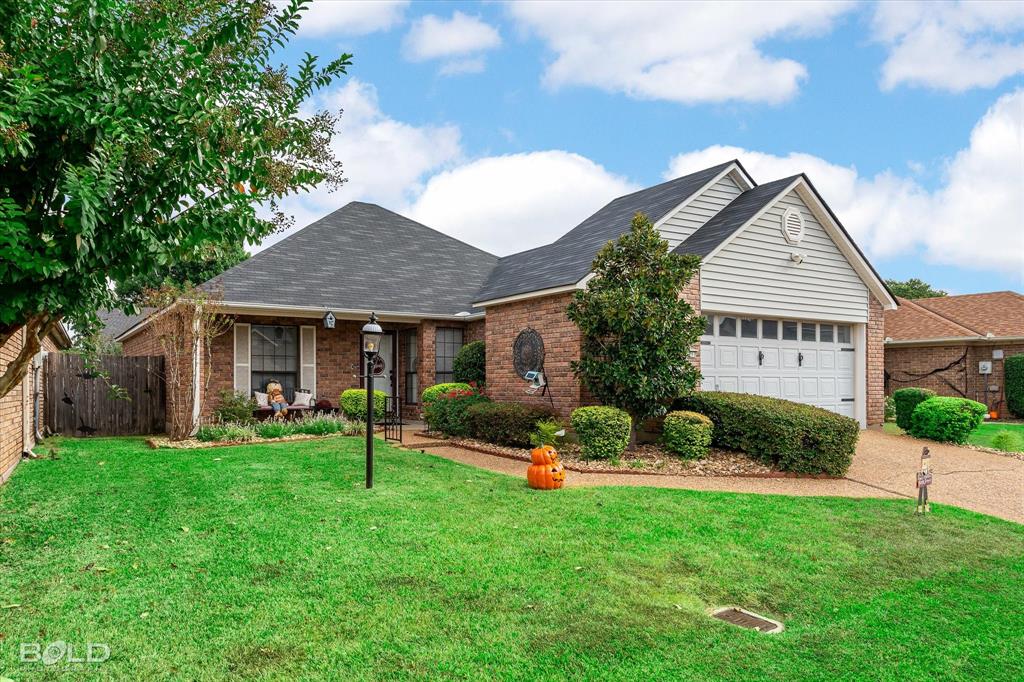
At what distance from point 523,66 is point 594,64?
56.1 inches

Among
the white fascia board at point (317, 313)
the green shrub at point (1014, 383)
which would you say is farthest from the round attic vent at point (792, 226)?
the green shrub at point (1014, 383)

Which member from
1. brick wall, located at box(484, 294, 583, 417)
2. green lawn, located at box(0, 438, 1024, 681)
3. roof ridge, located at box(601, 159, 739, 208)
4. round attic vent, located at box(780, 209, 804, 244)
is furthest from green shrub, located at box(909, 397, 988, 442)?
brick wall, located at box(484, 294, 583, 417)

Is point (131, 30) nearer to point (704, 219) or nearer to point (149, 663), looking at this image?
point (149, 663)

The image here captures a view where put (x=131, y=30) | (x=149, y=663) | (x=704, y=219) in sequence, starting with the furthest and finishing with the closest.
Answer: (x=704, y=219) → (x=131, y=30) → (x=149, y=663)

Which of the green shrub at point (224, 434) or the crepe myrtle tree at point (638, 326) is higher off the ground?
the crepe myrtle tree at point (638, 326)

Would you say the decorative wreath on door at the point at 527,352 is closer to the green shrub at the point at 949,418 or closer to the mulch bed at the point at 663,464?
the mulch bed at the point at 663,464

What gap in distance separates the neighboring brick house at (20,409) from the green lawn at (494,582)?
1420mm

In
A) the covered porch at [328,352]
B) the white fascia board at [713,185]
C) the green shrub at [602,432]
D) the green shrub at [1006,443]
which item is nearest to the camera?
the green shrub at [602,432]

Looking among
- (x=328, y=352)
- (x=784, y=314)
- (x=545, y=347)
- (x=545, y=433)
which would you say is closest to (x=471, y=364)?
(x=545, y=347)

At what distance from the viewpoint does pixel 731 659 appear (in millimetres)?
3662

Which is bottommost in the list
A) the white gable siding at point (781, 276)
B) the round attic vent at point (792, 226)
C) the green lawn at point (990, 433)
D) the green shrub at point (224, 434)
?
the green lawn at point (990, 433)

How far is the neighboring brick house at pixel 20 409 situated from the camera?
8641 millimetres

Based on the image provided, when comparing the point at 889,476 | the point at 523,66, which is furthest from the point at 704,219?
the point at 889,476

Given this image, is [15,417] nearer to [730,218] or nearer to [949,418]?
Answer: [730,218]
